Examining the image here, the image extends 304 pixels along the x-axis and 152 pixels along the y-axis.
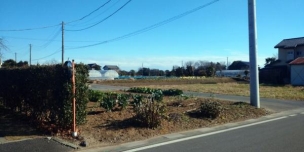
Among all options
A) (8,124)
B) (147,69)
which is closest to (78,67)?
(8,124)

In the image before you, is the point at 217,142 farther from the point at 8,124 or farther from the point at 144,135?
the point at 8,124

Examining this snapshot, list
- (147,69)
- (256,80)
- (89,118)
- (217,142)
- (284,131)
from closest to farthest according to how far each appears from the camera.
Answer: (217,142) → (284,131) → (89,118) → (256,80) → (147,69)

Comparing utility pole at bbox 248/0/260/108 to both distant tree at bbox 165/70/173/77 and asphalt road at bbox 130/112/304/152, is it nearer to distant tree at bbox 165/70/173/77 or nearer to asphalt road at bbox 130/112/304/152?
asphalt road at bbox 130/112/304/152

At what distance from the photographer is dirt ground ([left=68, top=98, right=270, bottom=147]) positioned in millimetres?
8305

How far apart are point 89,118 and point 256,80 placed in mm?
8255

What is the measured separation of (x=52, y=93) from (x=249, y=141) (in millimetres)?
5487

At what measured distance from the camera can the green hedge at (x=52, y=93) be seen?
8289mm

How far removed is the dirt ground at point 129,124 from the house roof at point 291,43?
128 ft

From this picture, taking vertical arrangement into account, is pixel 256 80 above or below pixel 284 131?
above

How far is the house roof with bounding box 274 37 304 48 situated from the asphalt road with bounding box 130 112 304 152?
1637 inches

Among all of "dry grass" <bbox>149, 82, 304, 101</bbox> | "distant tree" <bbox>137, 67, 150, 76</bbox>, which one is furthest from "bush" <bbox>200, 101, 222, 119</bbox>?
"distant tree" <bbox>137, 67, 150, 76</bbox>

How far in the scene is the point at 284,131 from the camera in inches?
372

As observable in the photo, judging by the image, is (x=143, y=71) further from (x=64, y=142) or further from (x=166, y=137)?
(x=64, y=142)

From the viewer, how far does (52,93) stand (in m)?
8.57
